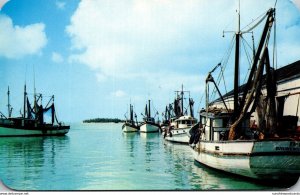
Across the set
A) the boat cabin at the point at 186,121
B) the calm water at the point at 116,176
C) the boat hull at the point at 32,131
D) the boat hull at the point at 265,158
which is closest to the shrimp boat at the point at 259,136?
the boat hull at the point at 265,158

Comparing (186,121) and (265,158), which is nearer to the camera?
(265,158)

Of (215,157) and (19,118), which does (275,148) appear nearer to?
(215,157)

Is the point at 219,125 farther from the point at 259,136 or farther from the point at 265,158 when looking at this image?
the point at 265,158

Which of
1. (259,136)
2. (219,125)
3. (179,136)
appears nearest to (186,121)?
(179,136)

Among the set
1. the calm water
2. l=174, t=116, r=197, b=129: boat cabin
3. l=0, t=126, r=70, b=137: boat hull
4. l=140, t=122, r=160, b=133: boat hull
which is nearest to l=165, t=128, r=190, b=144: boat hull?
l=174, t=116, r=197, b=129: boat cabin

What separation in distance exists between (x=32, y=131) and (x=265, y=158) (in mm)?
36052

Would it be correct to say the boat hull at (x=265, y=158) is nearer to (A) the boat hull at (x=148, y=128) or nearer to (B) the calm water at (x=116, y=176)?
(B) the calm water at (x=116, y=176)

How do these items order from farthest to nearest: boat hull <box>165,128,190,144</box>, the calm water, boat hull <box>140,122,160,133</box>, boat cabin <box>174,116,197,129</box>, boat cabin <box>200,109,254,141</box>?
1. boat hull <box>140,122,160,133</box>
2. boat cabin <box>174,116,197,129</box>
3. boat hull <box>165,128,190,144</box>
4. boat cabin <box>200,109,254,141</box>
5. the calm water

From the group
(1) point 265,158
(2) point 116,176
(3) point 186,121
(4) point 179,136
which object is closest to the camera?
(1) point 265,158

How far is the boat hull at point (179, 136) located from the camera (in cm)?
3253

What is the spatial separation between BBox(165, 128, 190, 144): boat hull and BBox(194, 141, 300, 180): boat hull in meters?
19.2

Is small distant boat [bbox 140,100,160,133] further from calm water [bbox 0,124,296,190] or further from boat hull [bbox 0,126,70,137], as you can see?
calm water [bbox 0,124,296,190]

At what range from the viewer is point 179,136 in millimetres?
33562

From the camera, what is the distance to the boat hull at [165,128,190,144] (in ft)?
107
